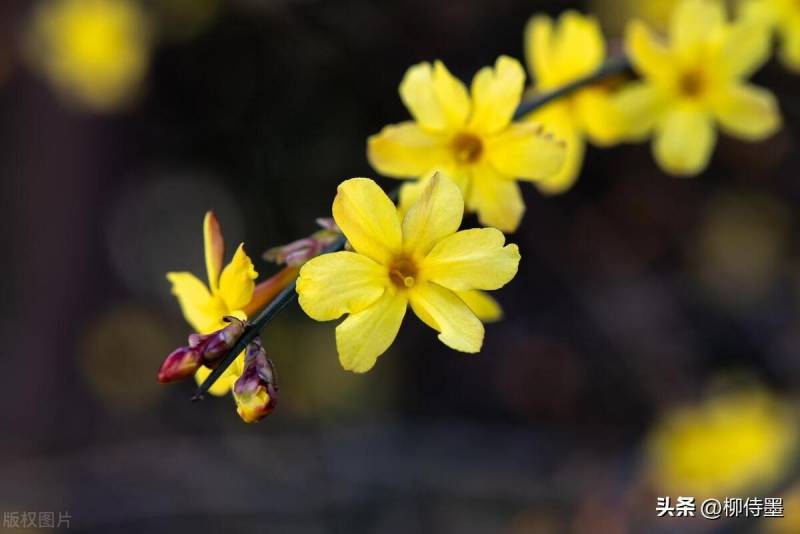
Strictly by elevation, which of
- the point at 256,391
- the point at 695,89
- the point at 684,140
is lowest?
the point at 256,391

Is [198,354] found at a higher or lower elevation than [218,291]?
lower

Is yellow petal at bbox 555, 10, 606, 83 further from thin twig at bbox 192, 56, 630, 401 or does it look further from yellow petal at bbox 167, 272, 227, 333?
yellow petal at bbox 167, 272, 227, 333

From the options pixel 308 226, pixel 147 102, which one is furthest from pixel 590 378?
pixel 147 102

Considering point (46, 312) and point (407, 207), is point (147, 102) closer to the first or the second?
point (46, 312)

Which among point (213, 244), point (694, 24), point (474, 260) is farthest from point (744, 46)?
point (213, 244)

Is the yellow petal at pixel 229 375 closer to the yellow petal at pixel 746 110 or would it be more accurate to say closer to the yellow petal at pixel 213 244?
the yellow petal at pixel 213 244

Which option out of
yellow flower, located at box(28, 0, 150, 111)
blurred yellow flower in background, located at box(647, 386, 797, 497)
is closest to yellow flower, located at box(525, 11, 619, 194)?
blurred yellow flower in background, located at box(647, 386, 797, 497)

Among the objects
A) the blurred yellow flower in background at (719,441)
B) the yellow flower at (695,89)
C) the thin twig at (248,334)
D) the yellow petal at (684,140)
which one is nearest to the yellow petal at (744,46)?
the yellow flower at (695,89)

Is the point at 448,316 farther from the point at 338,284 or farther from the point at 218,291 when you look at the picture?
the point at 218,291
